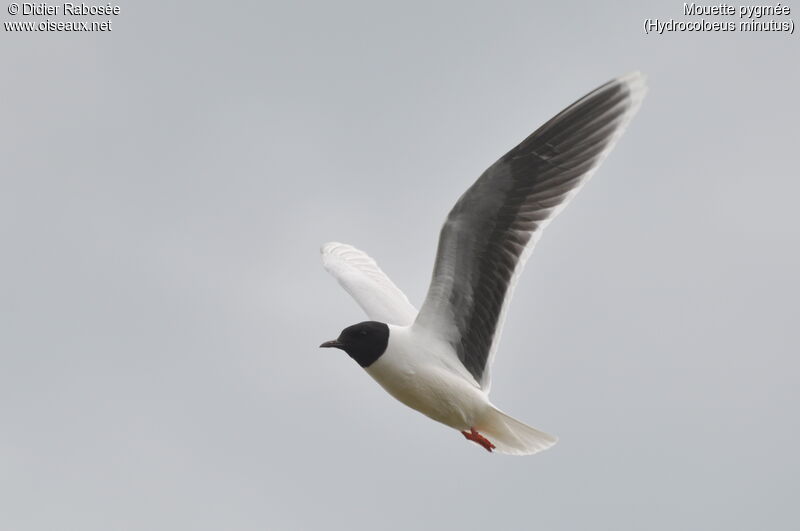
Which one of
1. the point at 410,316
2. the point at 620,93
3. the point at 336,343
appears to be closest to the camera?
the point at 620,93

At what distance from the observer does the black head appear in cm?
1235

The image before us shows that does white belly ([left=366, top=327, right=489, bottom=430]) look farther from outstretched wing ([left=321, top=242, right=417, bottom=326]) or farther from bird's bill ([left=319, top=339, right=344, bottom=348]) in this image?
outstretched wing ([left=321, top=242, right=417, bottom=326])

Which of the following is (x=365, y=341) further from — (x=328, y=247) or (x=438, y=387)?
(x=328, y=247)

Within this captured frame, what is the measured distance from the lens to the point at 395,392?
490 inches

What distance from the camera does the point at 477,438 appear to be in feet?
41.4

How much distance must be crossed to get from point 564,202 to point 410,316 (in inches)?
101

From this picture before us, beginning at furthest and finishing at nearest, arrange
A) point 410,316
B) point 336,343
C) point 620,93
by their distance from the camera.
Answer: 1. point 410,316
2. point 336,343
3. point 620,93

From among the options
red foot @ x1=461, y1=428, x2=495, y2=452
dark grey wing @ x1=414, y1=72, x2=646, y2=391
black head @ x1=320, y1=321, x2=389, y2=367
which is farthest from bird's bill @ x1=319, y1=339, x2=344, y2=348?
red foot @ x1=461, y1=428, x2=495, y2=452

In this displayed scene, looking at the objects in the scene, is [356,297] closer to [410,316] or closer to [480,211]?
[410,316]

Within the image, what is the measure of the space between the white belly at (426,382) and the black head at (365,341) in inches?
2.1

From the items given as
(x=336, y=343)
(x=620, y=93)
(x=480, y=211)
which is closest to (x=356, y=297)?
(x=336, y=343)

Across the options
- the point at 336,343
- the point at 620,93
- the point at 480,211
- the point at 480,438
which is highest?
the point at 620,93

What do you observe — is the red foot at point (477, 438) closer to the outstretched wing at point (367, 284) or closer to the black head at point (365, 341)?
the black head at point (365, 341)

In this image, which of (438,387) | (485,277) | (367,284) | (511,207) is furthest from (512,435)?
(367,284)
